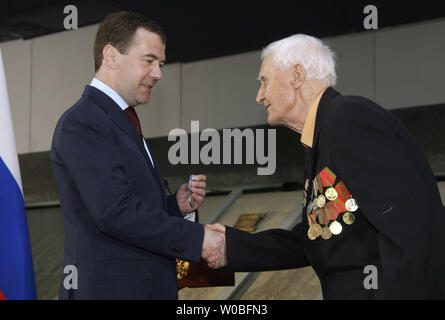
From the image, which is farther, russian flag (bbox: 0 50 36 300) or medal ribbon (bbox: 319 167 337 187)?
russian flag (bbox: 0 50 36 300)

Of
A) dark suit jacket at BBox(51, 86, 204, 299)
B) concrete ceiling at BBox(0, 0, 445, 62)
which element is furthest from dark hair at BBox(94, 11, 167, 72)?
concrete ceiling at BBox(0, 0, 445, 62)

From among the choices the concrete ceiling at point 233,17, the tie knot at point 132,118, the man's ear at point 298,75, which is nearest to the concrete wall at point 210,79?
the concrete ceiling at point 233,17

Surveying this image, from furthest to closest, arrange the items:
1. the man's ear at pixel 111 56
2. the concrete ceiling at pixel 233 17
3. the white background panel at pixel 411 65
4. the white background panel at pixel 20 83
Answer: the white background panel at pixel 20 83
the concrete ceiling at pixel 233 17
the white background panel at pixel 411 65
the man's ear at pixel 111 56

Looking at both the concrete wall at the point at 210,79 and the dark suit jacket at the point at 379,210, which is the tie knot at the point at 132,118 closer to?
the dark suit jacket at the point at 379,210

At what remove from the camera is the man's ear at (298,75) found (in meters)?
1.94

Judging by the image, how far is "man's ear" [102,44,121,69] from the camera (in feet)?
6.71

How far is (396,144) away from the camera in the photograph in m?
1.57

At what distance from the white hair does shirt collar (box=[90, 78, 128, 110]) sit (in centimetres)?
48

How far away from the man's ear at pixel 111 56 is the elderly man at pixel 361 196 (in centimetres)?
52

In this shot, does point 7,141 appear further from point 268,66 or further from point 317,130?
point 317,130

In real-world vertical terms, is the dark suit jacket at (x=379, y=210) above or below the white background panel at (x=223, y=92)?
below

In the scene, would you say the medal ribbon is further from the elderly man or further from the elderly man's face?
the elderly man's face
